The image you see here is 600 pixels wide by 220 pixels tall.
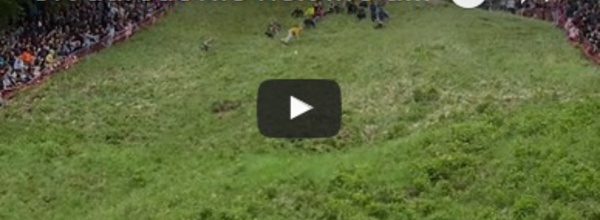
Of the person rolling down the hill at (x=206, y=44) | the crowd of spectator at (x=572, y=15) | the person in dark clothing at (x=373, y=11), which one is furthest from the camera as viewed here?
the person in dark clothing at (x=373, y=11)

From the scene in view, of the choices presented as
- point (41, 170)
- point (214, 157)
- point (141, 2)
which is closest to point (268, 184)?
point (214, 157)

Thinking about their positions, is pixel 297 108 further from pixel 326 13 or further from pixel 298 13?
pixel 298 13

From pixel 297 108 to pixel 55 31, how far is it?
15.8 metres

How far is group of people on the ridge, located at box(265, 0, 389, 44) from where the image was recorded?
5397 centimetres

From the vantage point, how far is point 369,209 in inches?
1117

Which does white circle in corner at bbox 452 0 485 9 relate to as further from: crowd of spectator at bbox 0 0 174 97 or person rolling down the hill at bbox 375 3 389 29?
crowd of spectator at bbox 0 0 174 97

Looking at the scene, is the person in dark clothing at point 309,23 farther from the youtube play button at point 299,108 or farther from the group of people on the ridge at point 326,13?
the youtube play button at point 299,108

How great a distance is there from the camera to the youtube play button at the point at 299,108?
3666 cm

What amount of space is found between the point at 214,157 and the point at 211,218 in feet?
22.1

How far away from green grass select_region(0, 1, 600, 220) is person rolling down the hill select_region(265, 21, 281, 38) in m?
1.90

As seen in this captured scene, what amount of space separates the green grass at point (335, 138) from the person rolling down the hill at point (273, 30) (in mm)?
1902

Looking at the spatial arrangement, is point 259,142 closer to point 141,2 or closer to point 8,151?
point 8,151

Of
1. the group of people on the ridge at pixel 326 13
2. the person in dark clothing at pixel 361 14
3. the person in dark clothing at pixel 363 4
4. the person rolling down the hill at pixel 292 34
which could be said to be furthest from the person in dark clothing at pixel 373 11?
the person rolling down the hill at pixel 292 34

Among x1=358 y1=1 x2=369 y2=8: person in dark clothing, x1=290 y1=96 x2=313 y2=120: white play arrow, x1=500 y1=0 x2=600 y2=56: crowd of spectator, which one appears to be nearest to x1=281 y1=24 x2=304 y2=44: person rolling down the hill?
x1=358 y1=1 x2=369 y2=8: person in dark clothing
